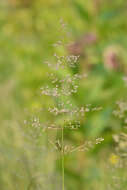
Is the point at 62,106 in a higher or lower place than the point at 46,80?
lower

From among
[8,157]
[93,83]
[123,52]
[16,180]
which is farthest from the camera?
[123,52]

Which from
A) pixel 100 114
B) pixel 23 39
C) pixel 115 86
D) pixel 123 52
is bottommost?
pixel 100 114

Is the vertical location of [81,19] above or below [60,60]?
above

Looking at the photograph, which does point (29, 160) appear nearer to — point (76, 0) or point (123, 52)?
point (123, 52)

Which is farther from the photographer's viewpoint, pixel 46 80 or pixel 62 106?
pixel 46 80

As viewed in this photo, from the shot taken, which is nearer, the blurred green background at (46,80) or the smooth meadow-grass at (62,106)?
the smooth meadow-grass at (62,106)

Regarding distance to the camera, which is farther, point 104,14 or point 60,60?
point 104,14

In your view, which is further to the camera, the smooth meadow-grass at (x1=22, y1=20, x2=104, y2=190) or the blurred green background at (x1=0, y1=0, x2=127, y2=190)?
the blurred green background at (x1=0, y1=0, x2=127, y2=190)

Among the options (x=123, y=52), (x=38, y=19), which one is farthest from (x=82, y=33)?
(x=38, y=19)
